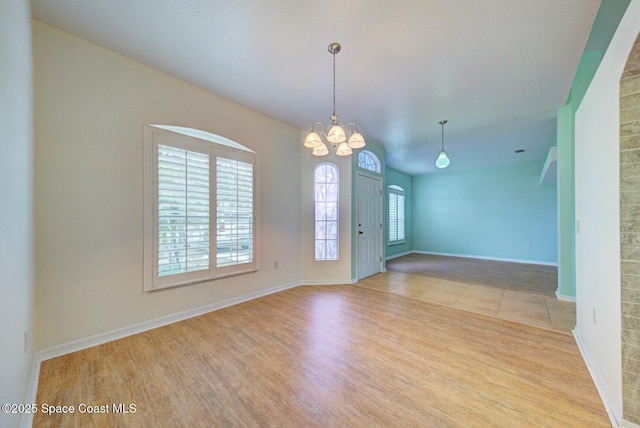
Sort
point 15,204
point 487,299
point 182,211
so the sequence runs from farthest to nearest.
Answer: point 487,299 → point 182,211 → point 15,204

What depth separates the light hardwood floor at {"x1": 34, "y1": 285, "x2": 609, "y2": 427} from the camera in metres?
1.52

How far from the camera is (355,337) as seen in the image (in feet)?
8.36

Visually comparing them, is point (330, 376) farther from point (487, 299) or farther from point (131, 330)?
point (487, 299)

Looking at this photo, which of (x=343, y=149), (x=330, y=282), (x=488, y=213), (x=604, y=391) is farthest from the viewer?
(x=488, y=213)

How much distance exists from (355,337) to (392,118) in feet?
10.8

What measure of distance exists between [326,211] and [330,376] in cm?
302

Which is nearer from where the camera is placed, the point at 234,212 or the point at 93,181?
the point at 93,181

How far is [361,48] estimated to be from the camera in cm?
227

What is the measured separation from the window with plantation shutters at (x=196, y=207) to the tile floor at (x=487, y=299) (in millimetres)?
2558

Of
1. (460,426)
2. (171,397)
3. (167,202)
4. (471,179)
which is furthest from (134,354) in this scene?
(471,179)

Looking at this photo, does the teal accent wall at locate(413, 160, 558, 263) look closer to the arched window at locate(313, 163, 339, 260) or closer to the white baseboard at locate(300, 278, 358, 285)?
the white baseboard at locate(300, 278, 358, 285)

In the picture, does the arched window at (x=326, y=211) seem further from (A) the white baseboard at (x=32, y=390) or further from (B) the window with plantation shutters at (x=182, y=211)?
(A) the white baseboard at (x=32, y=390)

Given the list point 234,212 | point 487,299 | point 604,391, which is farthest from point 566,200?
point 234,212

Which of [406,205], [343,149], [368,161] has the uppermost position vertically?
[368,161]
